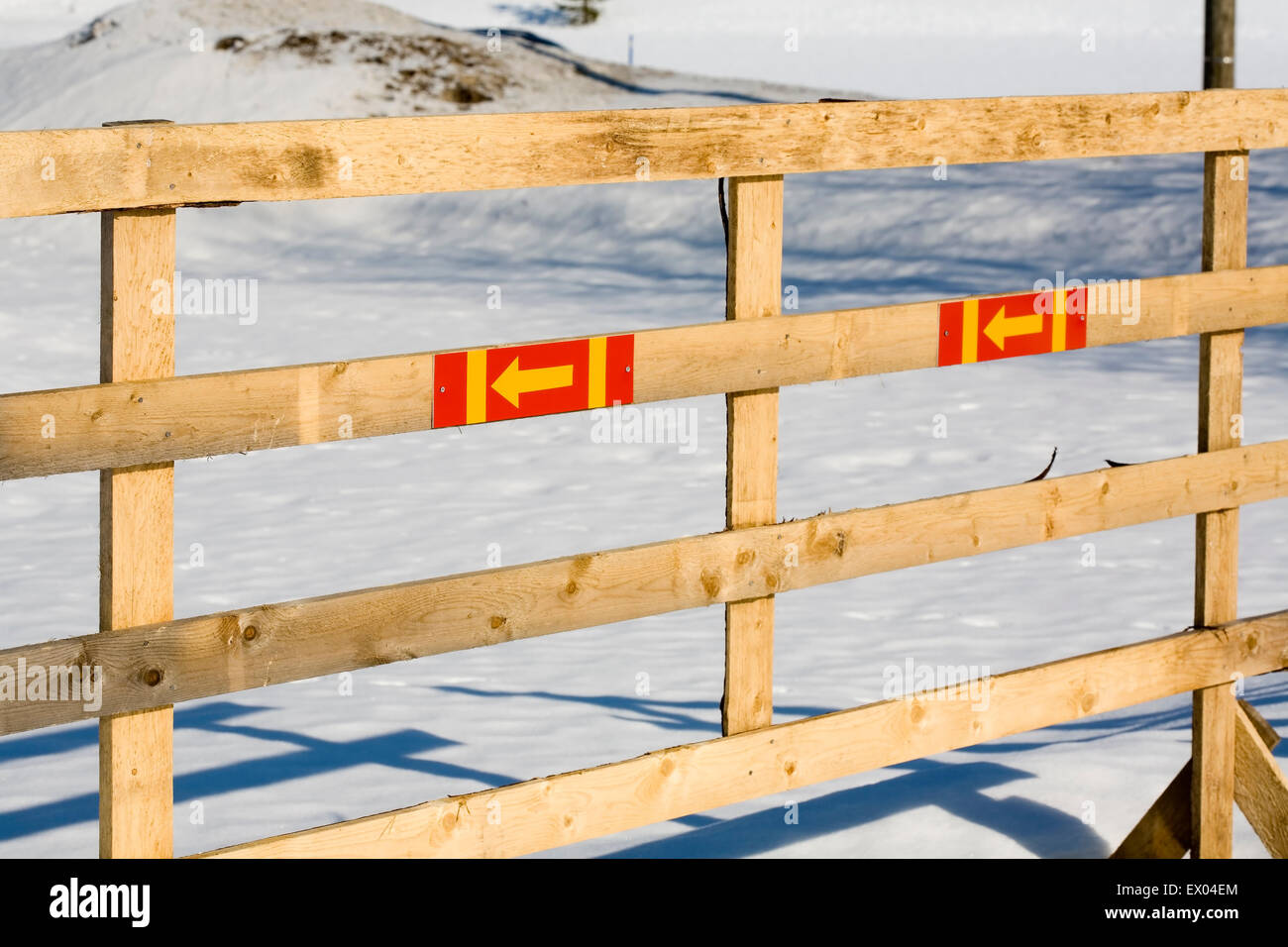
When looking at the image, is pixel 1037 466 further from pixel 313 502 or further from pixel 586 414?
pixel 313 502

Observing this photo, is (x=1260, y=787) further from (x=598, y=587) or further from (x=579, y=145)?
(x=579, y=145)

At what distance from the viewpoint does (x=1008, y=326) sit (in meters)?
3.55

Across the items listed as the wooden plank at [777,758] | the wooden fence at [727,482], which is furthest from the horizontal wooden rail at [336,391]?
the wooden plank at [777,758]

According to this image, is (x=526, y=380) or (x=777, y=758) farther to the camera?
(x=777, y=758)

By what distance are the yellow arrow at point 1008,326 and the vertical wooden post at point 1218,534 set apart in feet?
1.78

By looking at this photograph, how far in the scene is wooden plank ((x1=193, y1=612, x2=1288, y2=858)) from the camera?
292cm

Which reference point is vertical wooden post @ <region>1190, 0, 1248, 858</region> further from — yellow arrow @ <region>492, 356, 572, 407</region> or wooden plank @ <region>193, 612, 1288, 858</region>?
yellow arrow @ <region>492, 356, 572, 407</region>

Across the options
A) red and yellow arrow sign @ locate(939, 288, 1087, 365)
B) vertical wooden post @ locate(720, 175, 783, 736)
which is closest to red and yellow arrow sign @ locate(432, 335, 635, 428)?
vertical wooden post @ locate(720, 175, 783, 736)

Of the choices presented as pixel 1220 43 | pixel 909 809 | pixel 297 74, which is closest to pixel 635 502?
pixel 909 809

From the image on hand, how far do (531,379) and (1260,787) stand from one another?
2288 mm

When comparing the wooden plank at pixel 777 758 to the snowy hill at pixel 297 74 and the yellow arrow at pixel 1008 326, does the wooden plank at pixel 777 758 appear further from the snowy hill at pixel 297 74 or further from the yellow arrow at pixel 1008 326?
the snowy hill at pixel 297 74

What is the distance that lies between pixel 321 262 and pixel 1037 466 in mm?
11214
